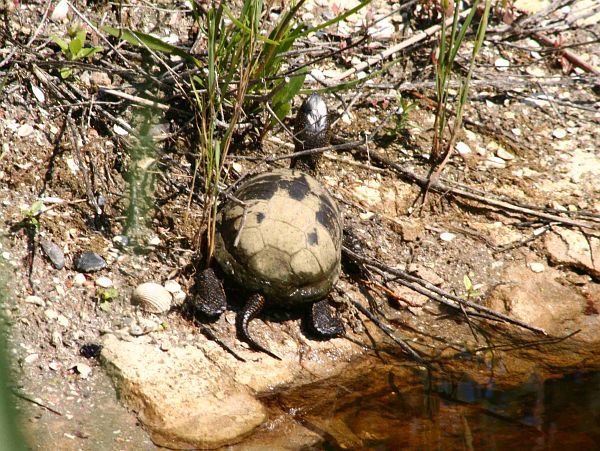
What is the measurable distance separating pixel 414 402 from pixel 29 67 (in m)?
2.33

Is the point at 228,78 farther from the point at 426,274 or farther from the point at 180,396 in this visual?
the point at 426,274

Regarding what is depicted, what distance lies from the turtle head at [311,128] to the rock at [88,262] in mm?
1262

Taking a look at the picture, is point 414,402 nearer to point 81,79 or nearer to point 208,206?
point 208,206

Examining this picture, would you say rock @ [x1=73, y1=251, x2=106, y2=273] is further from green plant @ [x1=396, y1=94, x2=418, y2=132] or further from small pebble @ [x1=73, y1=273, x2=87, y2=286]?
green plant @ [x1=396, y1=94, x2=418, y2=132]

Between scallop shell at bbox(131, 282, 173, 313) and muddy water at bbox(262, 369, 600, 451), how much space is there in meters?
0.60

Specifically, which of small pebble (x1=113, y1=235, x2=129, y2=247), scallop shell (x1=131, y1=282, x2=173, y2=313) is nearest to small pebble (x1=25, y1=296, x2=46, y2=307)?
scallop shell (x1=131, y1=282, x2=173, y2=313)

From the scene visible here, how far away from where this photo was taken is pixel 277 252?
117 inches

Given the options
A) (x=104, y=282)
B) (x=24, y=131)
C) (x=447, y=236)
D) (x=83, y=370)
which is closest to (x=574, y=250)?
(x=447, y=236)

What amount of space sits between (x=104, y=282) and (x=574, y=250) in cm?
248

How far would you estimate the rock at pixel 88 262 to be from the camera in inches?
115

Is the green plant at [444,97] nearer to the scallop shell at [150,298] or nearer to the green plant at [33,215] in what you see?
the scallop shell at [150,298]

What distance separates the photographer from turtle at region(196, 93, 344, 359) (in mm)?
2969

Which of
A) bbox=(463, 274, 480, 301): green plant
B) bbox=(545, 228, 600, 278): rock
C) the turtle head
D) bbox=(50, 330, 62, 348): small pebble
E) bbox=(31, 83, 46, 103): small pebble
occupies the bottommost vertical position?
bbox=(50, 330, 62, 348): small pebble

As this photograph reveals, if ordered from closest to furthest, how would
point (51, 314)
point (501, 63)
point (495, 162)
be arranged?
point (51, 314) < point (495, 162) < point (501, 63)
